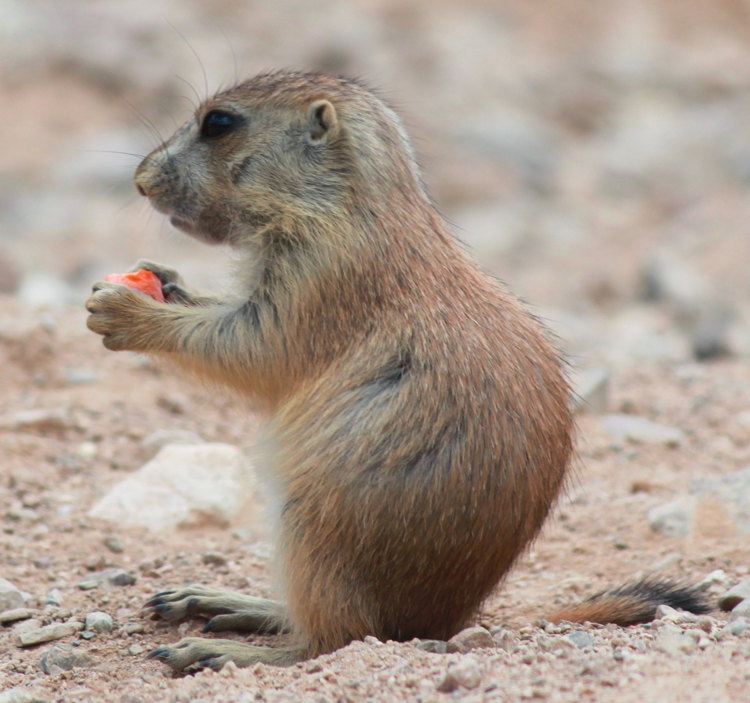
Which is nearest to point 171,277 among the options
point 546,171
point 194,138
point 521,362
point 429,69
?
point 194,138

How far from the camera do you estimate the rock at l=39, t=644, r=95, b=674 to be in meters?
4.34

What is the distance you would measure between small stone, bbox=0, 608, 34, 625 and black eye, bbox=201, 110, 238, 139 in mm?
1975

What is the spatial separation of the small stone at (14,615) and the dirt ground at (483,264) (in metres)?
0.09

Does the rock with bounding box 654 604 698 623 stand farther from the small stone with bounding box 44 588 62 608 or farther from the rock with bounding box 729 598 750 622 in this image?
the small stone with bounding box 44 588 62 608

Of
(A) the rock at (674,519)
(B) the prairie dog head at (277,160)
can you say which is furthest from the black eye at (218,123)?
(A) the rock at (674,519)

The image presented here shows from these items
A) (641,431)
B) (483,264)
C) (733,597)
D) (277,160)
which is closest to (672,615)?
(733,597)

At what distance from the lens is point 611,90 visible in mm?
19484

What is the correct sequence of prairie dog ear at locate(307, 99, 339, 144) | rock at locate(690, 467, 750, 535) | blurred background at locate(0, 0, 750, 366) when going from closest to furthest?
1. prairie dog ear at locate(307, 99, 339, 144)
2. rock at locate(690, 467, 750, 535)
3. blurred background at locate(0, 0, 750, 366)

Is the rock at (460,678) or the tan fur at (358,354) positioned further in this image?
the tan fur at (358,354)

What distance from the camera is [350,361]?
4.45m

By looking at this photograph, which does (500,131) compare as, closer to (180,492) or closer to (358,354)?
(180,492)

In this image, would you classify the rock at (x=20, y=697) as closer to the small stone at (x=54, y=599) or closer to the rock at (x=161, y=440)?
the small stone at (x=54, y=599)

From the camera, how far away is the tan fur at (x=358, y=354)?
420 centimetres

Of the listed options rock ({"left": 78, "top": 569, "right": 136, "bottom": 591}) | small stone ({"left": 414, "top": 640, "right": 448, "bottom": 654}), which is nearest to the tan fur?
small stone ({"left": 414, "top": 640, "right": 448, "bottom": 654})
